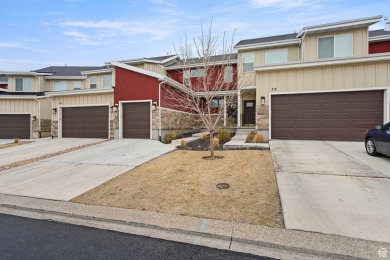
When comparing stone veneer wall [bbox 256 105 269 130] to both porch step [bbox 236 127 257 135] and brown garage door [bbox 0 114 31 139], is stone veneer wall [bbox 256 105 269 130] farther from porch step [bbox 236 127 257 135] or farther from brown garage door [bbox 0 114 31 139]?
brown garage door [bbox 0 114 31 139]

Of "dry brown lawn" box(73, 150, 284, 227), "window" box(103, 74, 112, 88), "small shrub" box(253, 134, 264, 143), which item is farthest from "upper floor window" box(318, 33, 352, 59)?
"window" box(103, 74, 112, 88)

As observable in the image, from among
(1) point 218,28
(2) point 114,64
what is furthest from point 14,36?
(1) point 218,28

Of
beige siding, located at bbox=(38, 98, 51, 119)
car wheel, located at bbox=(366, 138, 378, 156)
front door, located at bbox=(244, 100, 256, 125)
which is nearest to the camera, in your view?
car wheel, located at bbox=(366, 138, 378, 156)

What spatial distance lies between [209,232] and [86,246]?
1808 millimetres

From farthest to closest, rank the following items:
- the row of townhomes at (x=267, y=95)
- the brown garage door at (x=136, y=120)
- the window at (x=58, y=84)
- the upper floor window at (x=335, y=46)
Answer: the window at (x=58, y=84), the upper floor window at (x=335, y=46), the brown garage door at (x=136, y=120), the row of townhomes at (x=267, y=95)

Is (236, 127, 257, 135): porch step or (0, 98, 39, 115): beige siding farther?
(0, 98, 39, 115): beige siding

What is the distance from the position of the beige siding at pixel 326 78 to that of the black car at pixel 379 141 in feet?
13.2

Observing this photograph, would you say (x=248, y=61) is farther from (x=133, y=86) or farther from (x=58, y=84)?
(x=58, y=84)

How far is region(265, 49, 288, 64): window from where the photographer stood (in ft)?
Result: 57.3

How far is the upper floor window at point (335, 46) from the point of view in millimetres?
15156

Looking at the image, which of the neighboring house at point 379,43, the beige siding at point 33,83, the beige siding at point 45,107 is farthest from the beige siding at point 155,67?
the neighboring house at point 379,43

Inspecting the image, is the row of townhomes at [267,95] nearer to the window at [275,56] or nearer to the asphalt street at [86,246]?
the window at [275,56]

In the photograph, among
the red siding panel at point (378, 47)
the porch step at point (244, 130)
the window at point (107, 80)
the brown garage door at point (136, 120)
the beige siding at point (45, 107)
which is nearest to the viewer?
the brown garage door at point (136, 120)

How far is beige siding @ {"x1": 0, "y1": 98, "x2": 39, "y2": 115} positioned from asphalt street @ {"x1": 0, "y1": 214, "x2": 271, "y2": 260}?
18677 millimetres
